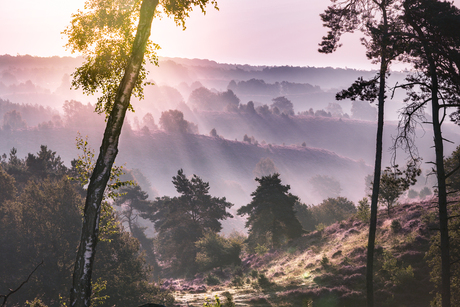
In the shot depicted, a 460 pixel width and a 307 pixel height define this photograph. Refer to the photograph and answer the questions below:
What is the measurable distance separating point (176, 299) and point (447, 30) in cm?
2253

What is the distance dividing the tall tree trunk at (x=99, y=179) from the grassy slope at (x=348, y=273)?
45.1 ft

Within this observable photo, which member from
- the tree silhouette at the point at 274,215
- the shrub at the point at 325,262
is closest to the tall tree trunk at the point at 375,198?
the shrub at the point at 325,262

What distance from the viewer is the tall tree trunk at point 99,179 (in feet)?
20.7

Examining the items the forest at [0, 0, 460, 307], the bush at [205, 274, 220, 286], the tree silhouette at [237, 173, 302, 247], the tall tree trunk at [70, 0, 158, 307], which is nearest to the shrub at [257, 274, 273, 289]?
the forest at [0, 0, 460, 307]

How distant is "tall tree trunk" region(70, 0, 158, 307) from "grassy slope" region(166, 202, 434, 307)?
13.8m

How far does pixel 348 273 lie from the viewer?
20.1 metres

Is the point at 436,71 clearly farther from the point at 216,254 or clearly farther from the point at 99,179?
the point at 216,254

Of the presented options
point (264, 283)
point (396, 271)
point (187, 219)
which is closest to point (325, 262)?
point (264, 283)

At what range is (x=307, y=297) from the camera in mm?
18094

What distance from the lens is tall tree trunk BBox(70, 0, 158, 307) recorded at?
631 centimetres

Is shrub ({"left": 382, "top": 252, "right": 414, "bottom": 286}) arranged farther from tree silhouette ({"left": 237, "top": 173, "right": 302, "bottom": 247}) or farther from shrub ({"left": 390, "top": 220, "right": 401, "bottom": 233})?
tree silhouette ({"left": 237, "top": 173, "right": 302, "bottom": 247})

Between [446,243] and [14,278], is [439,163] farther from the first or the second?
[14,278]

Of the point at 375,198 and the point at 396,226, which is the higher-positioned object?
the point at 375,198

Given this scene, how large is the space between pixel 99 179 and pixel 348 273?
19.1m
